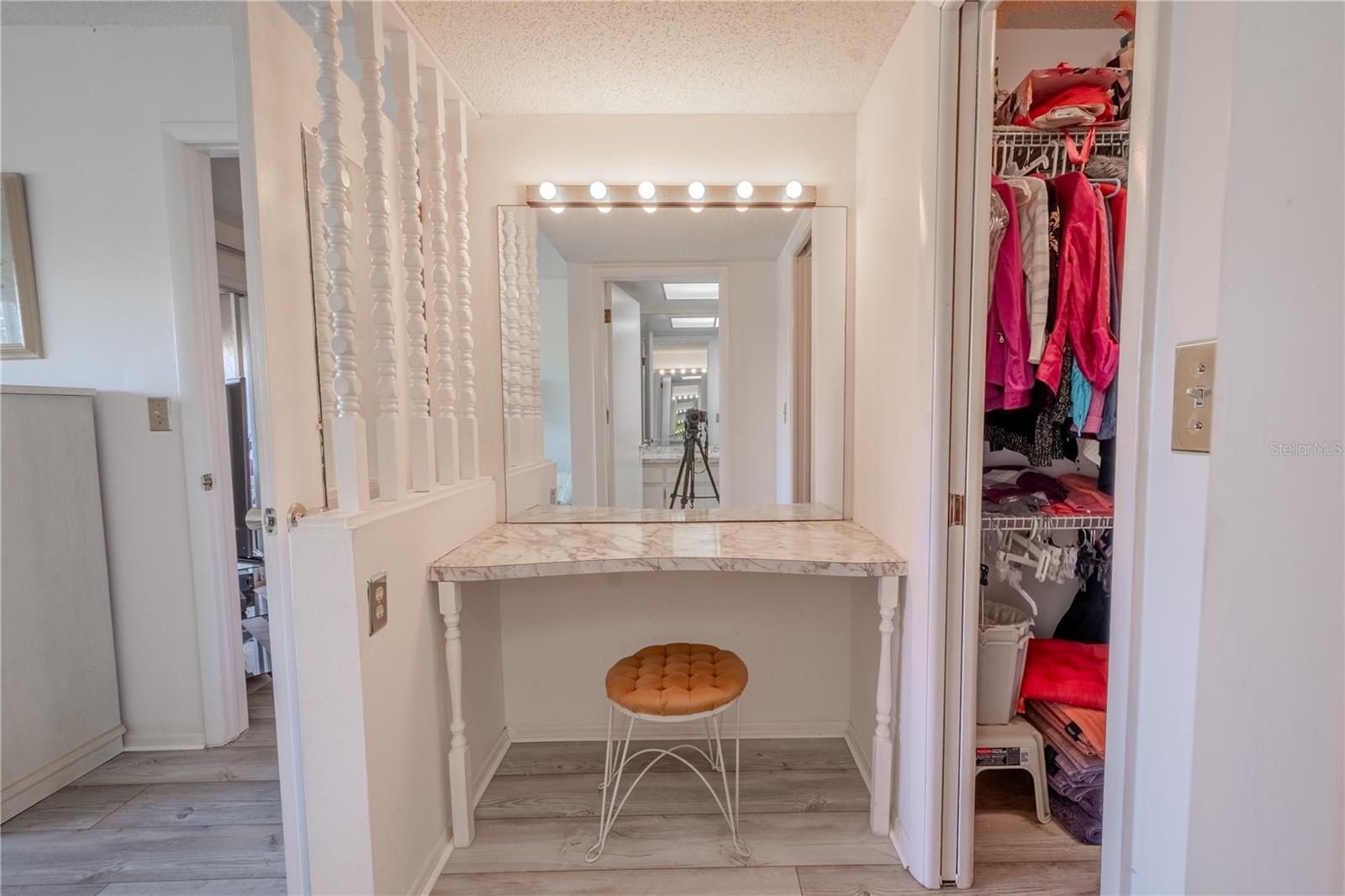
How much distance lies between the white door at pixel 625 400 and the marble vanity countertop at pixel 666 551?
0.66 feet

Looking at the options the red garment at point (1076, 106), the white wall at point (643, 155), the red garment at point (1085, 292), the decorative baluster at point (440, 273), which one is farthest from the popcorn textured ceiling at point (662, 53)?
the red garment at point (1085, 292)

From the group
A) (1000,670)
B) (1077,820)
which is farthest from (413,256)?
(1077,820)

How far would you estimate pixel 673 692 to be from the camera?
4.51 feet

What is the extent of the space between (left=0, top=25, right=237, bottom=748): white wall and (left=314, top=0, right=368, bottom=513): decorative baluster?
1175 millimetres

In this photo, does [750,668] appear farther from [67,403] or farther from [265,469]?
[67,403]

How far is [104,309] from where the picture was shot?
1894mm

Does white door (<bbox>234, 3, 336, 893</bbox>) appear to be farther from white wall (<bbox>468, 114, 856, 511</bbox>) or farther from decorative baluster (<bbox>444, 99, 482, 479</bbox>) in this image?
white wall (<bbox>468, 114, 856, 511</bbox>)

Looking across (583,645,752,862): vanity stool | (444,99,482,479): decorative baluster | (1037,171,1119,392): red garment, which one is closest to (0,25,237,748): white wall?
(444,99,482,479): decorative baluster

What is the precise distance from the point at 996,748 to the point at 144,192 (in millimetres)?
3382

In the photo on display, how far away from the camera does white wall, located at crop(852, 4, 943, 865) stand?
49.1 inches

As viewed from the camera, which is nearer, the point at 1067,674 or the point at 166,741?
the point at 1067,674

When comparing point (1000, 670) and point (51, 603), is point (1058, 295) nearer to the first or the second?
point (1000, 670)

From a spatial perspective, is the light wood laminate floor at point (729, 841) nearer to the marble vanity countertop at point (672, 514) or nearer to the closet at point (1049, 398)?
the closet at point (1049, 398)

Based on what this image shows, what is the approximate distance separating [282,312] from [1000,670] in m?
2.05
